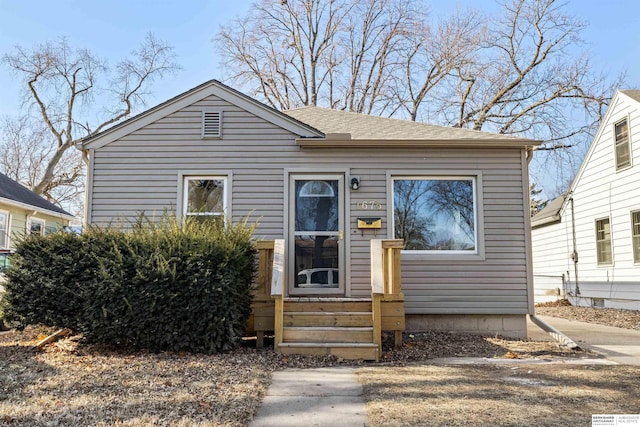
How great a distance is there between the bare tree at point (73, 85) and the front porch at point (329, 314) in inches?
758

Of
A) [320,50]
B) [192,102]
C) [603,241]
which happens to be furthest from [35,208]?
[603,241]

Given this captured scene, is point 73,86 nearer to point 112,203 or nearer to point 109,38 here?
point 109,38

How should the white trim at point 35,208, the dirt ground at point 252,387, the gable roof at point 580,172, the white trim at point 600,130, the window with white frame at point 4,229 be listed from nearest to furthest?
the dirt ground at point 252,387, the gable roof at point 580,172, the white trim at point 600,130, the white trim at point 35,208, the window with white frame at point 4,229

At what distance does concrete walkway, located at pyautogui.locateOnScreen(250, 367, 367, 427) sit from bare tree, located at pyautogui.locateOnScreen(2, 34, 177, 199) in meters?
20.9

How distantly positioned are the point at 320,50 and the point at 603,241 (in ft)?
44.9

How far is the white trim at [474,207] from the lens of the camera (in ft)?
23.2

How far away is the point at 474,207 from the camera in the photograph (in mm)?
7242

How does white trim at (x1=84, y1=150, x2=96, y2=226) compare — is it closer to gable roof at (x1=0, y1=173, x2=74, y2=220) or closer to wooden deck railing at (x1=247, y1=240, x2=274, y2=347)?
wooden deck railing at (x1=247, y1=240, x2=274, y2=347)

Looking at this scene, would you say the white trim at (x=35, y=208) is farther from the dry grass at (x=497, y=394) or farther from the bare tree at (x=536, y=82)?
the bare tree at (x=536, y=82)

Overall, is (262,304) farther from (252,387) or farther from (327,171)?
(327,171)

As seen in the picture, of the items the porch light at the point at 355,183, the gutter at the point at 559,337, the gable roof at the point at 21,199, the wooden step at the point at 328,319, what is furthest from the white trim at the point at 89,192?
the gable roof at the point at 21,199

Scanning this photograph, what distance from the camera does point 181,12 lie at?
13.2 metres

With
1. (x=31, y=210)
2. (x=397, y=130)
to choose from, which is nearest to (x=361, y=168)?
(x=397, y=130)

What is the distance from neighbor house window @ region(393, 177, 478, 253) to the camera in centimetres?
720
